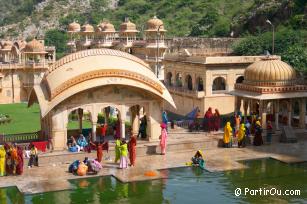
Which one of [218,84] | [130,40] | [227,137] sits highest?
[130,40]

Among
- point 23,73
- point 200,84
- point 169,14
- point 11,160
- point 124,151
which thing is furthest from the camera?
point 169,14

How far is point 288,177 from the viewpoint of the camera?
16484 mm

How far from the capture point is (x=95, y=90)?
19141 mm

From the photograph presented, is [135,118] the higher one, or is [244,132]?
[135,118]

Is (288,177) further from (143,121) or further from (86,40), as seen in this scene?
(86,40)

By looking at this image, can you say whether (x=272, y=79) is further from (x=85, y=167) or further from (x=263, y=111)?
A: (x=85, y=167)

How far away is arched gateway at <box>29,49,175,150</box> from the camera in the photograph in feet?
61.0

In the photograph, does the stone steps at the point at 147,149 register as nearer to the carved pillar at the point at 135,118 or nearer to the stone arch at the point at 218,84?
the carved pillar at the point at 135,118

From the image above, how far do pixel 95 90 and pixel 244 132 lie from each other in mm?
6019

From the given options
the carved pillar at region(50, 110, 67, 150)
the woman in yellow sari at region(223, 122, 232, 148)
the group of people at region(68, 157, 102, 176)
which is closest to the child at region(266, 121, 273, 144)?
the woman in yellow sari at region(223, 122, 232, 148)

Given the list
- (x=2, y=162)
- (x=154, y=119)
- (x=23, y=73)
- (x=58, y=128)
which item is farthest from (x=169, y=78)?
(x=23, y=73)

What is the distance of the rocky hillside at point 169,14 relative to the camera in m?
53.2

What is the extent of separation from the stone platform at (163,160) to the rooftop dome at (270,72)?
111 inches

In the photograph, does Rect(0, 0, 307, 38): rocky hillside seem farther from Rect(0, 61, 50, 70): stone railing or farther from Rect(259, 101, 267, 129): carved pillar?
→ Rect(259, 101, 267, 129): carved pillar
